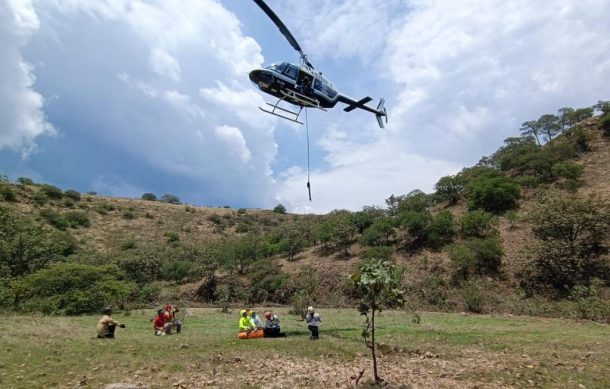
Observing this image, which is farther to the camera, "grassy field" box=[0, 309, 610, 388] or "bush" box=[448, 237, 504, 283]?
"bush" box=[448, 237, 504, 283]

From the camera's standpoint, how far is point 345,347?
13969 millimetres

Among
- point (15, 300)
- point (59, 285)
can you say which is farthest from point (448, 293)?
point (15, 300)

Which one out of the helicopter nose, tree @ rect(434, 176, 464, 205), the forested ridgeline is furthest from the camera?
tree @ rect(434, 176, 464, 205)

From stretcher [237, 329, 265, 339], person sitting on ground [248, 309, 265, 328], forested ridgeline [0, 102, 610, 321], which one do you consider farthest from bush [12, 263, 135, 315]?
stretcher [237, 329, 265, 339]

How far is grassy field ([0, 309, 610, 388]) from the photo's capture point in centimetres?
1019

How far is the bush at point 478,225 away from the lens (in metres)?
43.8

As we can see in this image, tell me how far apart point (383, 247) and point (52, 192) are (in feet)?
195

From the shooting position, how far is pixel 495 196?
Result: 49406mm

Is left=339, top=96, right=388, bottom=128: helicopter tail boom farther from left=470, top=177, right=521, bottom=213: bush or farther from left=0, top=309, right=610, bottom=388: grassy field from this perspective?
left=470, top=177, right=521, bottom=213: bush

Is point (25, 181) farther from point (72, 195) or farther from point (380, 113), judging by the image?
point (380, 113)

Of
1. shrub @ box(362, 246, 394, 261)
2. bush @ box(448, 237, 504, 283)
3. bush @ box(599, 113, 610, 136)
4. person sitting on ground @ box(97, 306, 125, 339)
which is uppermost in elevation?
bush @ box(599, 113, 610, 136)

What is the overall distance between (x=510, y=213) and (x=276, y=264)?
27555 millimetres

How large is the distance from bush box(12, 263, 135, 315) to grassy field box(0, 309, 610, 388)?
7419 mm

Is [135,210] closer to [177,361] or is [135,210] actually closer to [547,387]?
[177,361]
